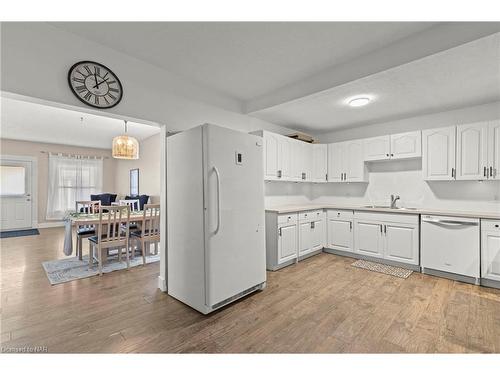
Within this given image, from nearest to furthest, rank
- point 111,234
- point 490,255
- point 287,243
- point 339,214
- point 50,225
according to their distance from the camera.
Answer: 1. point 490,255
2. point 287,243
3. point 111,234
4. point 339,214
5. point 50,225

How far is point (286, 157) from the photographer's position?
4.03m

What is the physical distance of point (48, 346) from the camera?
1.77 m

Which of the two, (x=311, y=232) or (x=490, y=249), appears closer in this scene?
(x=490, y=249)

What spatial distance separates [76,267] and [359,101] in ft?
15.5

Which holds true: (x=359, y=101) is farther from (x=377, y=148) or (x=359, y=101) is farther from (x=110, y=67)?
(x=110, y=67)

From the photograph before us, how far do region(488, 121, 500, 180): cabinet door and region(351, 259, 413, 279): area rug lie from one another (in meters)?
1.64

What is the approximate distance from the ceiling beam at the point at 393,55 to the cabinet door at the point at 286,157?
84 centimetres

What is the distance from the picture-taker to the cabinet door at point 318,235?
4.02 meters

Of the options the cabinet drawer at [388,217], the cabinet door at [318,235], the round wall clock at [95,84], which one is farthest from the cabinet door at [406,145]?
the round wall clock at [95,84]

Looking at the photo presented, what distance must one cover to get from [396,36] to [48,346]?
3.82 meters

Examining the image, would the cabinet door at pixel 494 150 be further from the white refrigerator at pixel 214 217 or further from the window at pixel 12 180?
the window at pixel 12 180

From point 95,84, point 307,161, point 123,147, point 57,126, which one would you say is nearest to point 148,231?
point 123,147
